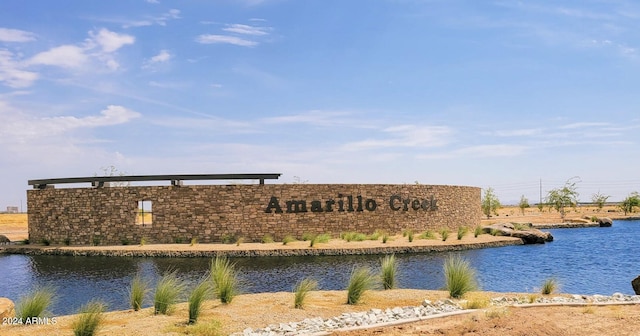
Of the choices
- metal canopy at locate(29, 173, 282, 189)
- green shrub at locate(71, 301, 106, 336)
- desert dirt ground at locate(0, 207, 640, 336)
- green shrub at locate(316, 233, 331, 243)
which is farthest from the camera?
metal canopy at locate(29, 173, 282, 189)

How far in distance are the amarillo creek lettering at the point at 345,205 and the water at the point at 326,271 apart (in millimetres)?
6216

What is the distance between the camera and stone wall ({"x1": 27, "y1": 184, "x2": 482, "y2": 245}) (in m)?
26.7

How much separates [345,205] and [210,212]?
6.90 metres

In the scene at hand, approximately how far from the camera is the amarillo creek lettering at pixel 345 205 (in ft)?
89.1

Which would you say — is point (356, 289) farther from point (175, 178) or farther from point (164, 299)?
point (175, 178)

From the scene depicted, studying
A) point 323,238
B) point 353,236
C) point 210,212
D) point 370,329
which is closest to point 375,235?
point 353,236

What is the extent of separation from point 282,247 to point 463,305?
1426cm

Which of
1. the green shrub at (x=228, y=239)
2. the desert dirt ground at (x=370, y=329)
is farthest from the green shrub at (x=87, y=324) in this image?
the green shrub at (x=228, y=239)

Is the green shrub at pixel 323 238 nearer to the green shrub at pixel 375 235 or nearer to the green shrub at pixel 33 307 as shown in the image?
the green shrub at pixel 375 235

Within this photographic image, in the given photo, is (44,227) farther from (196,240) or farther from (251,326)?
(251,326)

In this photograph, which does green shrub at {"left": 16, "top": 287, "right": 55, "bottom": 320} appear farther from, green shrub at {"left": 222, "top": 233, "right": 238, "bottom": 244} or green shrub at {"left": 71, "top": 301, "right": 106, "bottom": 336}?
green shrub at {"left": 222, "top": 233, "right": 238, "bottom": 244}

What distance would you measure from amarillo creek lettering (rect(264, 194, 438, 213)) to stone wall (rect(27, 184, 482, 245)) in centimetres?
5

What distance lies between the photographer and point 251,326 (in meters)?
8.45

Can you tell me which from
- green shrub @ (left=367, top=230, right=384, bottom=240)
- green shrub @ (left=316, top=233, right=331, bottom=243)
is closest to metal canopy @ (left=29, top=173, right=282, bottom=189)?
green shrub @ (left=316, top=233, right=331, bottom=243)
